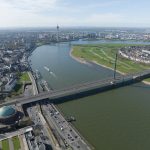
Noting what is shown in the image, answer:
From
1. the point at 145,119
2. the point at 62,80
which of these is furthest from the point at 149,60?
the point at 145,119

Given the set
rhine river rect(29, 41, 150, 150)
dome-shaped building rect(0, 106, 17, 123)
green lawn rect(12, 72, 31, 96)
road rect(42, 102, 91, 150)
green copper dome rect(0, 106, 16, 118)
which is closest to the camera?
road rect(42, 102, 91, 150)

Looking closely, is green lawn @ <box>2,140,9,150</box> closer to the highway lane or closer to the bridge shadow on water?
the highway lane

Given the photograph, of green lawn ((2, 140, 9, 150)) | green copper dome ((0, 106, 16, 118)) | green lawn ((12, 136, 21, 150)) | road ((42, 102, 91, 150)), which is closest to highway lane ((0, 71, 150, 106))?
road ((42, 102, 91, 150))

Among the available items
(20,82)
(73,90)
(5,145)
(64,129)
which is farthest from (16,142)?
(20,82)

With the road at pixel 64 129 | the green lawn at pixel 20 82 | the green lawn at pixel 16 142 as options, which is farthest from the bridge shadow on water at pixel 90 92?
the green lawn at pixel 16 142

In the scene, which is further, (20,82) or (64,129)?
(20,82)

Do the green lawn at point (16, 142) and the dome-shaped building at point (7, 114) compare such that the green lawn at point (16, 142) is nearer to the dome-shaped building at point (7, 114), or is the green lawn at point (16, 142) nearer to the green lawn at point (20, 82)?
the dome-shaped building at point (7, 114)

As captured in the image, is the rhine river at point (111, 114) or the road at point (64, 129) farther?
the rhine river at point (111, 114)

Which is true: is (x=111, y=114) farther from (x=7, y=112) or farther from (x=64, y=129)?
(x=7, y=112)

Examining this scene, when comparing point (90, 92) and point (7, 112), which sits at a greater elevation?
point (7, 112)
